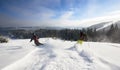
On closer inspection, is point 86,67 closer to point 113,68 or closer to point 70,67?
point 70,67

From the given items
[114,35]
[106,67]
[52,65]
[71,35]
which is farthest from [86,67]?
[71,35]

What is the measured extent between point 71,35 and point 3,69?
76355 mm

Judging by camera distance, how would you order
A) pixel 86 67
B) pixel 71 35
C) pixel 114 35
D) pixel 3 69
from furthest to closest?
pixel 71 35, pixel 114 35, pixel 86 67, pixel 3 69

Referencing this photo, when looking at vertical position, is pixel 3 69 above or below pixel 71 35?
above

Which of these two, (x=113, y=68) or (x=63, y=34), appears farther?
(x=63, y=34)

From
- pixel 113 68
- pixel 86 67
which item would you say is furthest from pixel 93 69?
pixel 113 68

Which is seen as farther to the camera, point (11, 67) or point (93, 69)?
point (11, 67)

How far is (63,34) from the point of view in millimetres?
86000

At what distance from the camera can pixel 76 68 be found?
20.0ft

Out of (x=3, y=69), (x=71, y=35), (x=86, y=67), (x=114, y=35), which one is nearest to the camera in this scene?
(x=3, y=69)

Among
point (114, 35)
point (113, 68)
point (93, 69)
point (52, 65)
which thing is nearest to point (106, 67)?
point (113, 68)

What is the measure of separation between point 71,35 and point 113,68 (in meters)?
75.6

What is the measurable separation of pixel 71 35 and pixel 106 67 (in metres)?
75.4

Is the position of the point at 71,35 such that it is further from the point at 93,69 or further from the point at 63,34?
the point at 93,69
